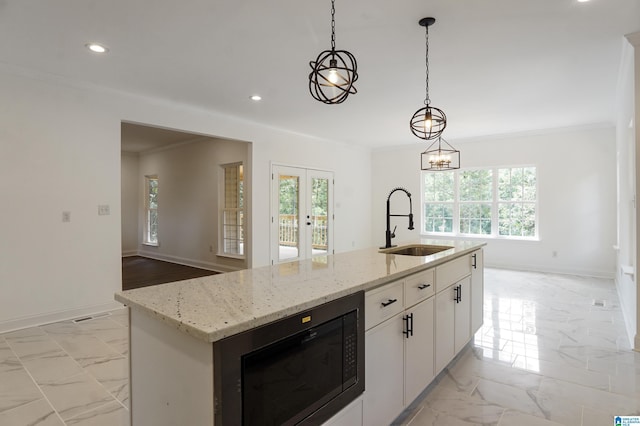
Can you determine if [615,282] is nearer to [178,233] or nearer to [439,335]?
[439,335]

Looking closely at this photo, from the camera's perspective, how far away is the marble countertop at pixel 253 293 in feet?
3.60

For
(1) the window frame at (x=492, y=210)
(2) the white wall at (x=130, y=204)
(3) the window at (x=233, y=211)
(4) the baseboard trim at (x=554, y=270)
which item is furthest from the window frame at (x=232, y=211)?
(4) the baseboard trim at (x=554, y=270)

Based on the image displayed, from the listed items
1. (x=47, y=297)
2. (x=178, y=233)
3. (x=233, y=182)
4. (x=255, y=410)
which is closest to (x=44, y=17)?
(x=47, y=297)

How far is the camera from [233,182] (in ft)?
22.3

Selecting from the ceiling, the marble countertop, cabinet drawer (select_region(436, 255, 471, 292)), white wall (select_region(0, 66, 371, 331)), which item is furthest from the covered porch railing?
the marble countertop

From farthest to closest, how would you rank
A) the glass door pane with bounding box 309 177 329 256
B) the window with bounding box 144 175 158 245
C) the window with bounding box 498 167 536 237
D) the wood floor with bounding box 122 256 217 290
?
the window with bounding box 144 175 158 245 → the glass door pane with bounding box 309 177 329 256 → the window with bounding box 498 167 536 237 → the wood floor with bounding box 122 256 217 290

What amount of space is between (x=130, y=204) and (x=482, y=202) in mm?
8268

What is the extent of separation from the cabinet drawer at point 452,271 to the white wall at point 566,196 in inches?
184

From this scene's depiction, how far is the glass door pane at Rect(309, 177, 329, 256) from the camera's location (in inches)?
282

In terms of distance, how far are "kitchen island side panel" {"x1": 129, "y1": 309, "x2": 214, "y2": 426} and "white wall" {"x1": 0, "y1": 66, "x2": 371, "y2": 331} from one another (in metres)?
3.12

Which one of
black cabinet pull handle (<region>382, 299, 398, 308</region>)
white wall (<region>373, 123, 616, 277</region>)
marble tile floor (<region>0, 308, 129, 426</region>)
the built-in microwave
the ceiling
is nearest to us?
the built-in microwave

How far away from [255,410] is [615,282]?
6.65 meters

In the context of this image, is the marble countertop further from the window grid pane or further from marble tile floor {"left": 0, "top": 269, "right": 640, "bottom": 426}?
the window grid pane

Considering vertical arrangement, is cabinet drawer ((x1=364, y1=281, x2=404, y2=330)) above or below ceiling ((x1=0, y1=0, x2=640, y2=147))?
below
